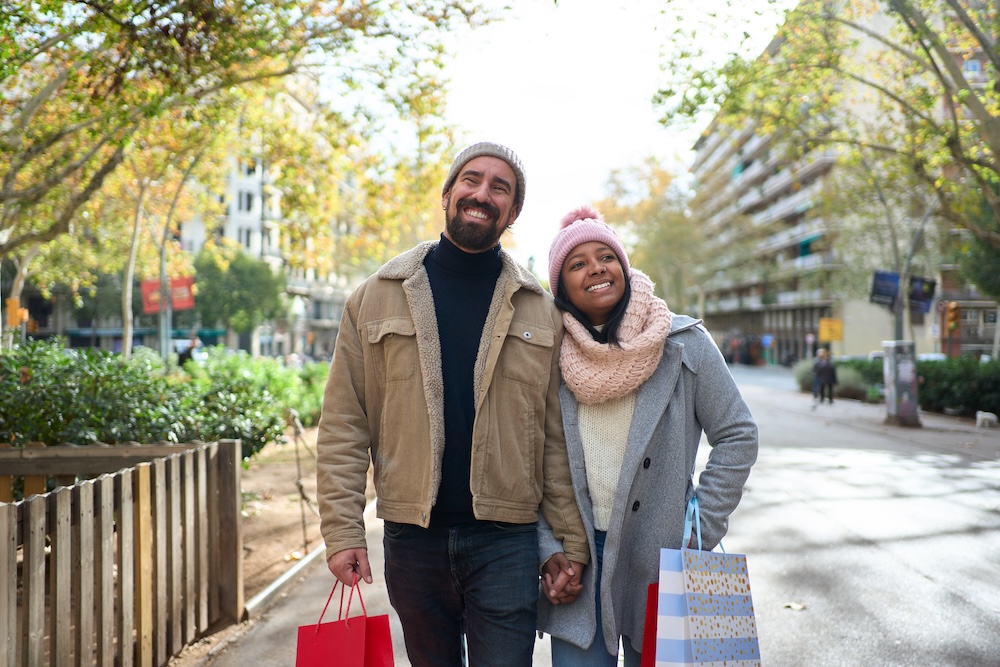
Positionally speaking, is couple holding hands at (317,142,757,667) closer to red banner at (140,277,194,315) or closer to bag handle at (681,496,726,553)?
bag handle at (681,496,726,553)

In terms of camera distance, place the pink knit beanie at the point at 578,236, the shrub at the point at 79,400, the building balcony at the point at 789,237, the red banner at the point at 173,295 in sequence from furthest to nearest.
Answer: the building balcony at the point at 789,237
the red banner at the point at 173,295
the shrub at the point at 79,400
the pink knit beanie at the point at 578,236

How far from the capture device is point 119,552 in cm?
361

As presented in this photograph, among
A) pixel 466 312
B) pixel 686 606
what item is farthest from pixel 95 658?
pixel 686 606

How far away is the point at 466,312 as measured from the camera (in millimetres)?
2533

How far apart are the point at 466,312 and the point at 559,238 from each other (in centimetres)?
40

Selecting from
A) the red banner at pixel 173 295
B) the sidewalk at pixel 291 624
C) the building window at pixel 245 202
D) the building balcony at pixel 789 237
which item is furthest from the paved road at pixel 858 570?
the building window at pixel 245 202

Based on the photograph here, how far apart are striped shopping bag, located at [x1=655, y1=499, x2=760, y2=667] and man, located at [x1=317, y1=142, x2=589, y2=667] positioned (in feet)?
1.06

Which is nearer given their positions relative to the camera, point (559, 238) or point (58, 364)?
point (559, 238)

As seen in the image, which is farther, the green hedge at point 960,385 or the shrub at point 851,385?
the shrub at point 851,385

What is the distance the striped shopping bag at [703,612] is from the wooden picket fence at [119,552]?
220cm

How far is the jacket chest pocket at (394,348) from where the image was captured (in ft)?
8.03

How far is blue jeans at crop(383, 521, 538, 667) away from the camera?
2.34 metres

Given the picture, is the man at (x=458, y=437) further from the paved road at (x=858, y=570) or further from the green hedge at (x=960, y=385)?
the green hedge at (x=960, y=385)

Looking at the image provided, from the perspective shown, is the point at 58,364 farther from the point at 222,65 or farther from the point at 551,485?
the point at 551,485
